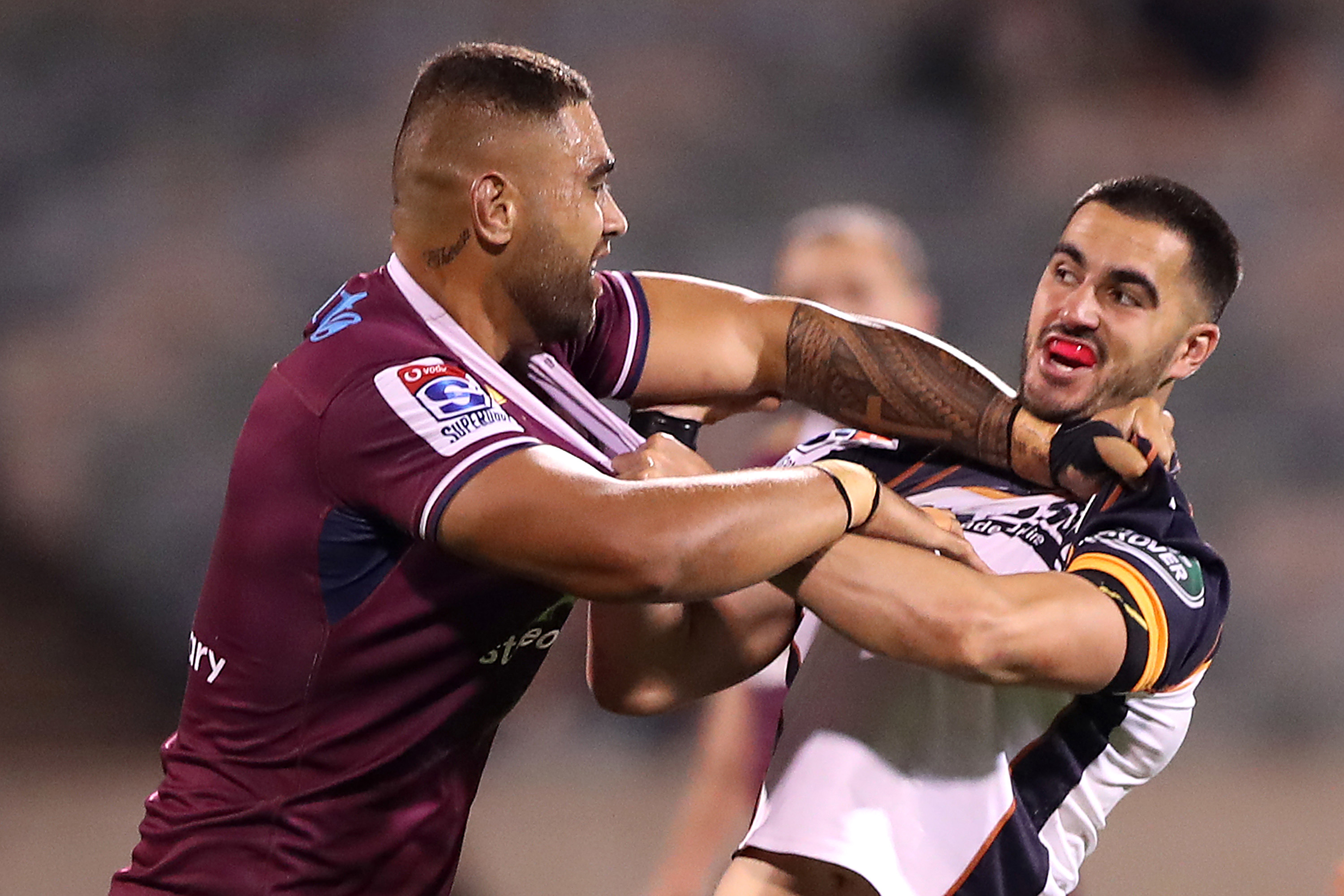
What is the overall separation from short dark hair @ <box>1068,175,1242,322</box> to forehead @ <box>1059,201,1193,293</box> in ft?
0.04

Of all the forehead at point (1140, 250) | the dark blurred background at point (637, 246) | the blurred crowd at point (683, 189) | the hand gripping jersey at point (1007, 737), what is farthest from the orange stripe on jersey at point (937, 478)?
the blurred crowd at point (683, 189)

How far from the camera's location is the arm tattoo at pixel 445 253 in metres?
2.02

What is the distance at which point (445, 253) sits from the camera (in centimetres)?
203

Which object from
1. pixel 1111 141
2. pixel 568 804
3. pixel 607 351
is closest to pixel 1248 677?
pixel 1111 141

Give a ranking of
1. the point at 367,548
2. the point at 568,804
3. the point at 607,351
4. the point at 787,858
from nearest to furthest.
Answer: the point at 367,548 < the point at 787,858 < the point at 607,351 < the point at 568,804

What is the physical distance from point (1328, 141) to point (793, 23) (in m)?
2.56

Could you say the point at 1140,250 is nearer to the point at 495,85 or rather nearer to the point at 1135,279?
the point at 1135,279

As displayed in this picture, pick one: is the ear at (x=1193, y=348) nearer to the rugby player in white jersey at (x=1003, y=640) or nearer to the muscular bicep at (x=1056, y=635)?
the rugby player in white jersey at (x=1003, y=640)

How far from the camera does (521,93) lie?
201 centimetres

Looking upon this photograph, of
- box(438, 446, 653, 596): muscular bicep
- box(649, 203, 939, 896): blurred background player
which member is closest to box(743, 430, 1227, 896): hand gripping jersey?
box(438, 446, 653, 596): muscular bicep

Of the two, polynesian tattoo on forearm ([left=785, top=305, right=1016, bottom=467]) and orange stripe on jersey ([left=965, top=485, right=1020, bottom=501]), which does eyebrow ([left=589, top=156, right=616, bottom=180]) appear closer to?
polynesian tattoo on forearm ([left=785, top=305, right=1016, bottom=467])

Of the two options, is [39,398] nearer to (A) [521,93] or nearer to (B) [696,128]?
(B) [696,128]

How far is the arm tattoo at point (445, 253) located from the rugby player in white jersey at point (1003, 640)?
373 mm

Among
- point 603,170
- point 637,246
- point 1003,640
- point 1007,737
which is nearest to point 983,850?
point 1007,737
